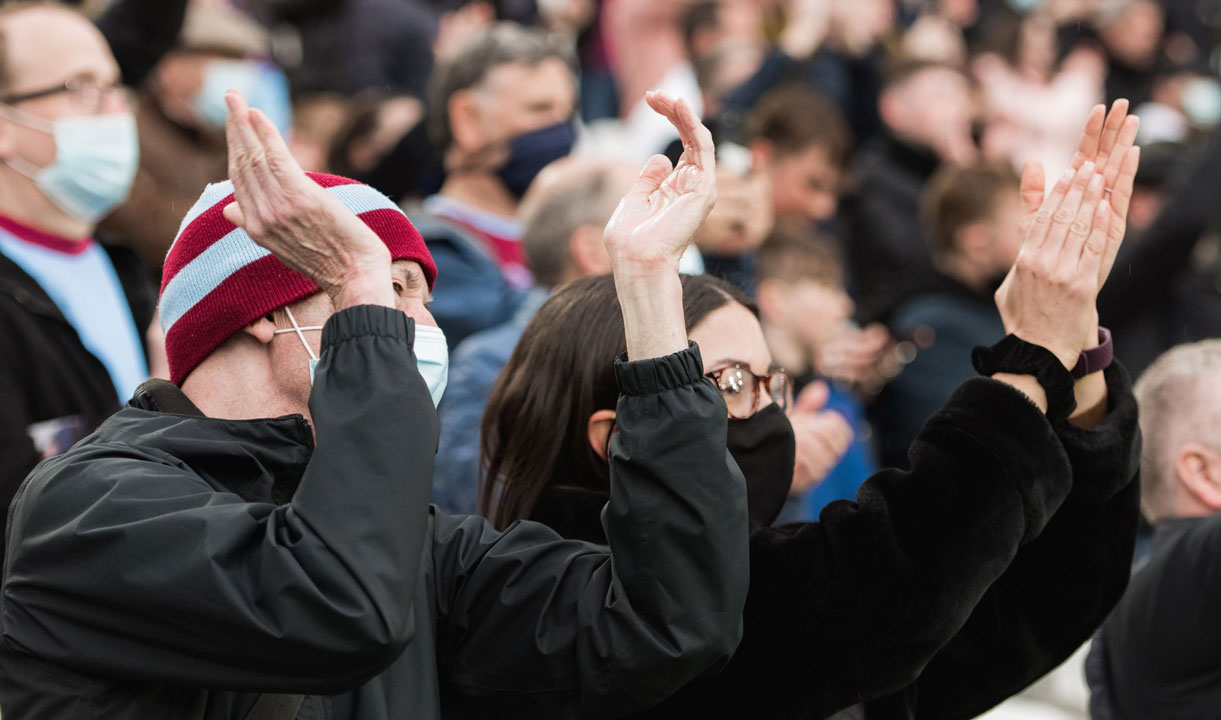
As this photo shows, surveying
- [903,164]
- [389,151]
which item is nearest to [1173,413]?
[389,151]

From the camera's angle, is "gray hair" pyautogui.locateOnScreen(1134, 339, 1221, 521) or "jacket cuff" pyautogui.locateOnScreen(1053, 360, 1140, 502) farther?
"gray hair" pyautogui.locateOnScreen(1134, 339, 1221, 521)

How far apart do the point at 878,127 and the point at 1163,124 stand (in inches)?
75.9

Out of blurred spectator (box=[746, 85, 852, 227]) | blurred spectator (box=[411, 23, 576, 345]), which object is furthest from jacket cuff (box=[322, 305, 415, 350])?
blurred spectator (box=[746, 85, 852, 227])

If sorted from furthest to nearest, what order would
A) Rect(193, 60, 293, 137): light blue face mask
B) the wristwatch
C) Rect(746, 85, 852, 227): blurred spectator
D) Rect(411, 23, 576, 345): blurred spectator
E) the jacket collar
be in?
Rect(746, 85, 852, 227): blurred spectator
Rect(193, 60, 293, 137): light blue face mask
Rect(411, 23, 576, 345): blurred spectator
the wristwatch
the jacket collar

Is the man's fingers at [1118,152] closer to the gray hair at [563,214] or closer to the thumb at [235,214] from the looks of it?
the thumb at [235,214]

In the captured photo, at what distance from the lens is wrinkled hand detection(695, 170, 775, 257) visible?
4.72m

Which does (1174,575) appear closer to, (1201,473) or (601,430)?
(1201,473)

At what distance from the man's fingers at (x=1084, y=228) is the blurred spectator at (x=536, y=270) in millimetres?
1444

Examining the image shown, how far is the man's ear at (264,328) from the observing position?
7.53ft

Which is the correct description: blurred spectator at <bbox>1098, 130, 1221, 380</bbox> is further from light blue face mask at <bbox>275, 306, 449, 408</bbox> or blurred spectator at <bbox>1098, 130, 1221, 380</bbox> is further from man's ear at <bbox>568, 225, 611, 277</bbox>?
light blue face mask at <bbox>275, 306, 449, 408</bbox>

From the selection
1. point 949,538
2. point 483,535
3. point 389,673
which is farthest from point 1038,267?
point 389,673

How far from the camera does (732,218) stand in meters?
4.74

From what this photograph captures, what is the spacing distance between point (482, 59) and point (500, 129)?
0.28 metres

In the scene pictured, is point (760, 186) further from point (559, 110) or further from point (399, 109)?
point (399, 109)
